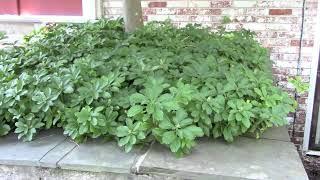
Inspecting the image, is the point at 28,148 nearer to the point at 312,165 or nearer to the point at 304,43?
the point at 304,43

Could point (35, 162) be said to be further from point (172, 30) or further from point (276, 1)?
point (276, 1)

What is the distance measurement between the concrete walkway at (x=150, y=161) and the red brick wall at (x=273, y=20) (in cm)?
169

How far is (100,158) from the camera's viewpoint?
1669 mm

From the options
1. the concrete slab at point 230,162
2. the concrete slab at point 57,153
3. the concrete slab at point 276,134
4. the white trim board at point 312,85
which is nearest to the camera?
the concrete slab at point 230,162

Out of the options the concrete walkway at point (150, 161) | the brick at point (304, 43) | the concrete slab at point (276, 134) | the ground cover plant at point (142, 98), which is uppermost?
the brick at point (304, 43)

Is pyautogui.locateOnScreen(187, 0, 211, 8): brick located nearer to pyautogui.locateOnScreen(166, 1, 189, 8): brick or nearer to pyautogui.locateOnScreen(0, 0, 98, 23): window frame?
pyautogui.locateOnScreen(166, 1, 189, 8): brick

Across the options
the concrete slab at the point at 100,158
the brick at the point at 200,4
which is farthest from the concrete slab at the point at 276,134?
the brick at the point at 200,4

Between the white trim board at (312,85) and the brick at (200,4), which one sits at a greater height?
the brick at (200,4)

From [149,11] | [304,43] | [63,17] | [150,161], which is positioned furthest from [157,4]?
[150,161]

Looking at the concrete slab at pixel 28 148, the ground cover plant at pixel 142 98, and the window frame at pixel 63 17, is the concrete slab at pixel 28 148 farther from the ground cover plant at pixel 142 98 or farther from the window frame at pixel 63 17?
the window frame at pixel 63 17

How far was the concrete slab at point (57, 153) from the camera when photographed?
65.3 inches

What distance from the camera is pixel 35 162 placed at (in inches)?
65.7

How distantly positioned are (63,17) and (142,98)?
2552mm

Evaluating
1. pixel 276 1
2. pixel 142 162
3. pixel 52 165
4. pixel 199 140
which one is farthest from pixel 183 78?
pixel 276 1
